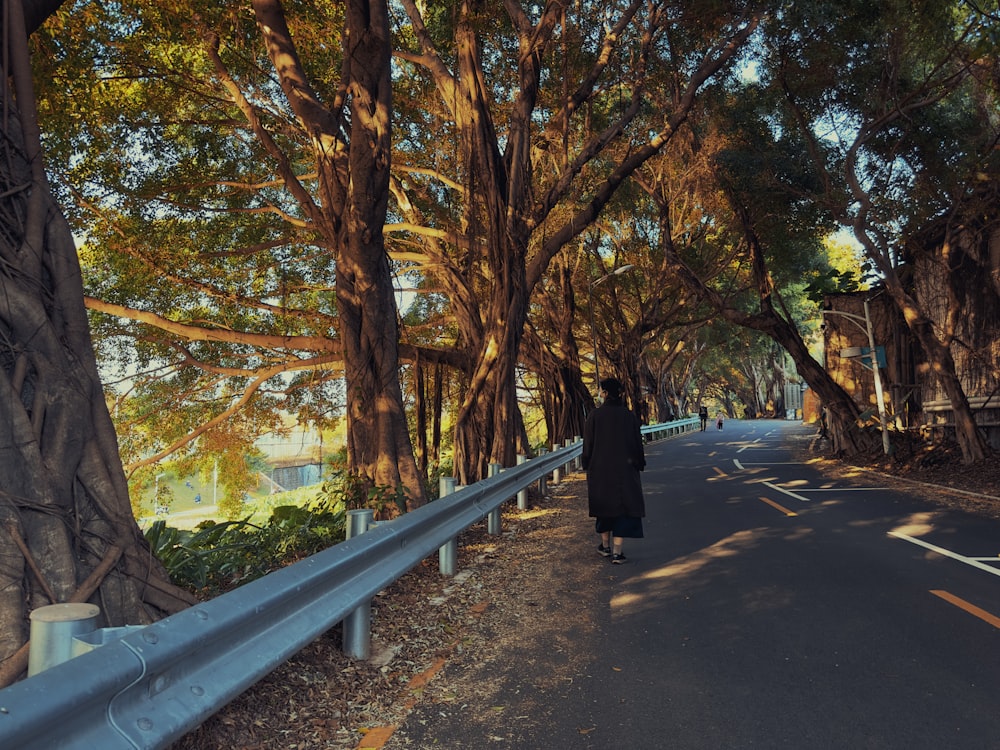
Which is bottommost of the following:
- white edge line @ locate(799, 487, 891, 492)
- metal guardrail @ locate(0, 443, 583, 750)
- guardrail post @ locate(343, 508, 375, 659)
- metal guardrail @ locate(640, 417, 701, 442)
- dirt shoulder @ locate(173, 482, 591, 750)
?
white edge line @ locate(799, 487, 891, 492)

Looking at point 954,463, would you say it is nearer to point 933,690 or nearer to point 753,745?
point 933,690

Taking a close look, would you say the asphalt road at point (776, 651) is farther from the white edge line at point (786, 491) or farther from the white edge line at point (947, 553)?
the white edge line at point (786, 491)

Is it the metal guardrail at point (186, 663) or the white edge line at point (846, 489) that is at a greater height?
the metal guardrail at point (186, 663)

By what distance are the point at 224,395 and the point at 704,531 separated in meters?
14.2

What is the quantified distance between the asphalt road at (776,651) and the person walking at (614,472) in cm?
36

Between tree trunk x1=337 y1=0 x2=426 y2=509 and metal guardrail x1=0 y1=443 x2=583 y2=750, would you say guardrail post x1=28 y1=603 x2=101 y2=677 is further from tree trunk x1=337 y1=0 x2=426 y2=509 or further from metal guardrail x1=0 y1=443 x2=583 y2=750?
tree trunk x1=337 y1=0 x2=426 y2=509

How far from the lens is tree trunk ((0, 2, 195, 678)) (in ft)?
10.9

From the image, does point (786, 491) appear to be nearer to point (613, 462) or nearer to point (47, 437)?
point (613, 462)

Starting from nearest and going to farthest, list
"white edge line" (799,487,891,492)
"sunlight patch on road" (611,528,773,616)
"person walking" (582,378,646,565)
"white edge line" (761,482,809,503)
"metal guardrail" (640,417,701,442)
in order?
"sunlight patch on road" (611,528,773,616)
"person walking" (582,378,646,565)
"white edge line" (761,482,809,503)
"white edge line" (799,487,891,492)
"metal guardrail" (640,417,701,442)

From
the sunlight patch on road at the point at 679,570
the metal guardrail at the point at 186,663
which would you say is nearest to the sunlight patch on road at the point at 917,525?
the sunlight patch on road at the point at 679,570

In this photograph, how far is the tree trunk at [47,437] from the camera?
10.9ft

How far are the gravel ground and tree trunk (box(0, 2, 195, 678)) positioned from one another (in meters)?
0.67

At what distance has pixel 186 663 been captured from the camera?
→ 272cm

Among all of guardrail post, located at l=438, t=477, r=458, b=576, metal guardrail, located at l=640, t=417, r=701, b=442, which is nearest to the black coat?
guardrail post, located at l=438, t=477, r=458, b=576
